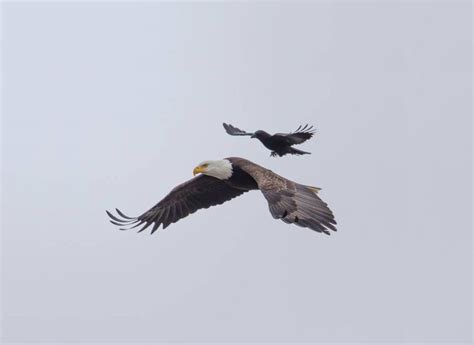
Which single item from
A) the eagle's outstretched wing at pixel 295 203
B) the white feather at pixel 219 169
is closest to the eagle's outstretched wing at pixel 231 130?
the white feather at pixel 219 169

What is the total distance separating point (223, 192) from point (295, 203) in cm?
365

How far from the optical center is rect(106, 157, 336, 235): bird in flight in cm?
1392

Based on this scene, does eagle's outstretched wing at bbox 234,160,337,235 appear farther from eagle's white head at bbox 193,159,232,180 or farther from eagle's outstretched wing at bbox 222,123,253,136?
eagle's outstretched wing at bbox 222,123,253,136

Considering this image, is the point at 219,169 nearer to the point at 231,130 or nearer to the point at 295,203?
the point at 231,130

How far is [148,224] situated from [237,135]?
228 cm

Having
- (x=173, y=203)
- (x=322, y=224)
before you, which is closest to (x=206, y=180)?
(x=173, y=203)

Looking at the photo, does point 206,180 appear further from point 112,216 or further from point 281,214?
point 281,214

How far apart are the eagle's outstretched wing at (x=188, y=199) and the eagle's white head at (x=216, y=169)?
1.24 feet

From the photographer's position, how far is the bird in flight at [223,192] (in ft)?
45.7

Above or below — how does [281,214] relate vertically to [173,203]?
below

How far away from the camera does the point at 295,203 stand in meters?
13.7

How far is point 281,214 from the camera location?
1330 centimetres

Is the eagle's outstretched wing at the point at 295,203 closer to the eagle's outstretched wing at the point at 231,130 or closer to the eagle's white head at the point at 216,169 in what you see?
the eagle's white head at the point at 216,169

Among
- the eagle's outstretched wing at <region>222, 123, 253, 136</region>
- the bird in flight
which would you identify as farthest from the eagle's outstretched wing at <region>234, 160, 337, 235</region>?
the eagle's outstretched wing at <region>222, 123, 253, 136</region>
